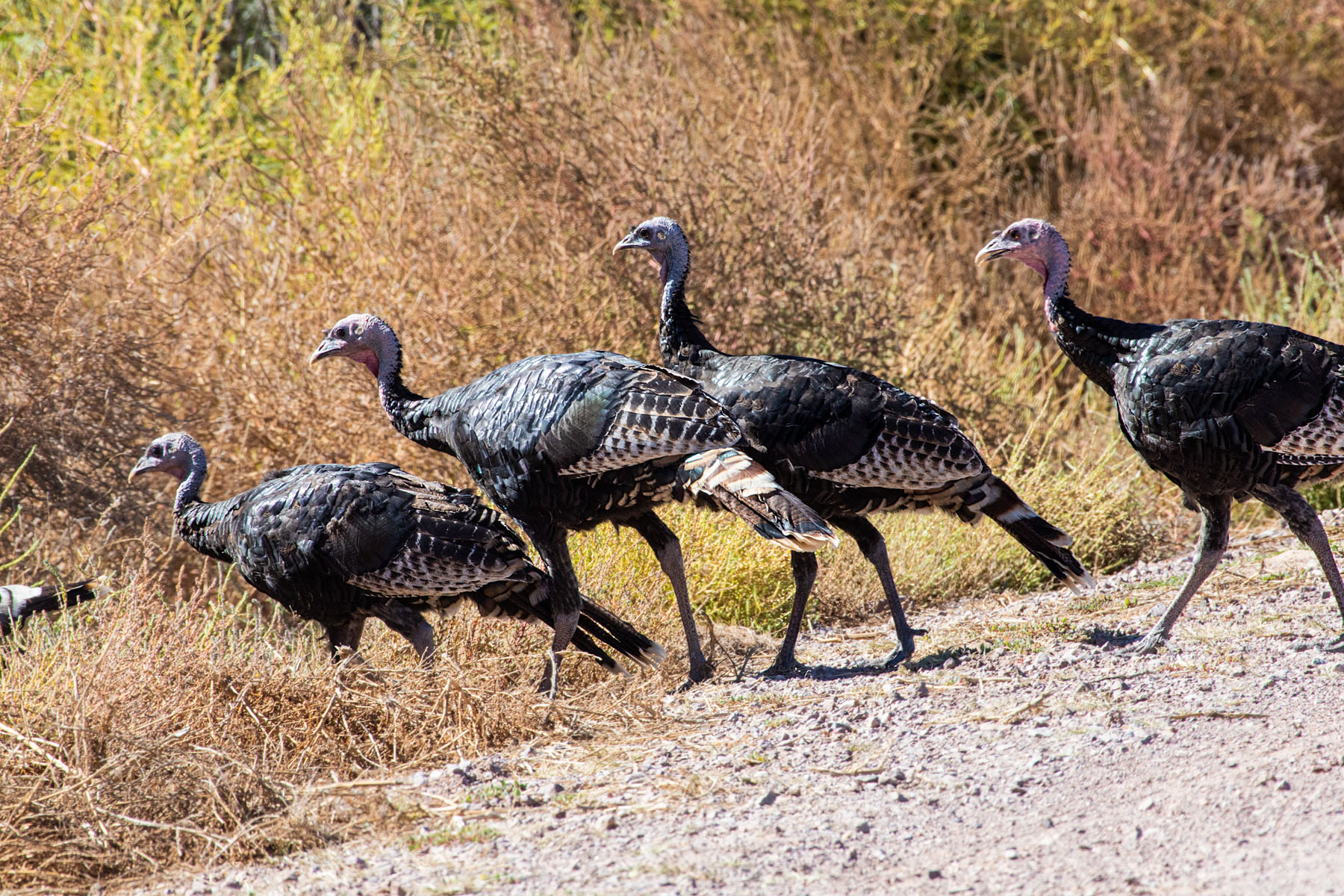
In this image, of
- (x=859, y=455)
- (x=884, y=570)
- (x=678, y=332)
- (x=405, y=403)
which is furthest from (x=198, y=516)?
(x=884, y=570)

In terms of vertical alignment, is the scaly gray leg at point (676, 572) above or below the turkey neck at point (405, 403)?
below

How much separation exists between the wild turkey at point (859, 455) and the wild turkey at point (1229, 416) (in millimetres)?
550

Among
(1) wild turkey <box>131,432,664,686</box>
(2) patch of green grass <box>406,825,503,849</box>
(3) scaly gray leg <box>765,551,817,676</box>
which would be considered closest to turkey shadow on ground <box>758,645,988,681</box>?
(3) scaly gray leg <box>765,551,817,676</box>

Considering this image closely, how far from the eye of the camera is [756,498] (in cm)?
482

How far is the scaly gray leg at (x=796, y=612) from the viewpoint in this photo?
5551mm

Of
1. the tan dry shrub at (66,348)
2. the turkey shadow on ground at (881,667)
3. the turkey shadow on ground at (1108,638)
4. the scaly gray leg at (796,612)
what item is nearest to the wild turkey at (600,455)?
the scaly gray leg at (796,612)

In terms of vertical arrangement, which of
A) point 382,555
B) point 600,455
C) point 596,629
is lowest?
point 596,629

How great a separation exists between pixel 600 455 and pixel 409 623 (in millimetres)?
1081

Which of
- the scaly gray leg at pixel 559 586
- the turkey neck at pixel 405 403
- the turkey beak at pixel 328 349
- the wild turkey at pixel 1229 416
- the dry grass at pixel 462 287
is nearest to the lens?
the dry grass at pixel 462 287

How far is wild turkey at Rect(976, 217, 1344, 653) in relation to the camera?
5.04 m

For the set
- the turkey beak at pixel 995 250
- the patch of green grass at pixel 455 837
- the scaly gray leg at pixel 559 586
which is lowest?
the patch of green grass at pixel 455 837

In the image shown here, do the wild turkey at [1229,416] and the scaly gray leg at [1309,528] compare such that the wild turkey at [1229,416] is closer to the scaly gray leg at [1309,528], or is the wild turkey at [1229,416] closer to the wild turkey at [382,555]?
the scaly gray leg at [1309,528]

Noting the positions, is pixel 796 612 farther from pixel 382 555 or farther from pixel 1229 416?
pixel 1229 416

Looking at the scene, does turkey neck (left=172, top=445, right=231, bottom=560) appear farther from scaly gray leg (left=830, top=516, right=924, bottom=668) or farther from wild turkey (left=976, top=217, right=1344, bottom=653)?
wild turkey (left=976, top=217, right=1344, bottom=653)
